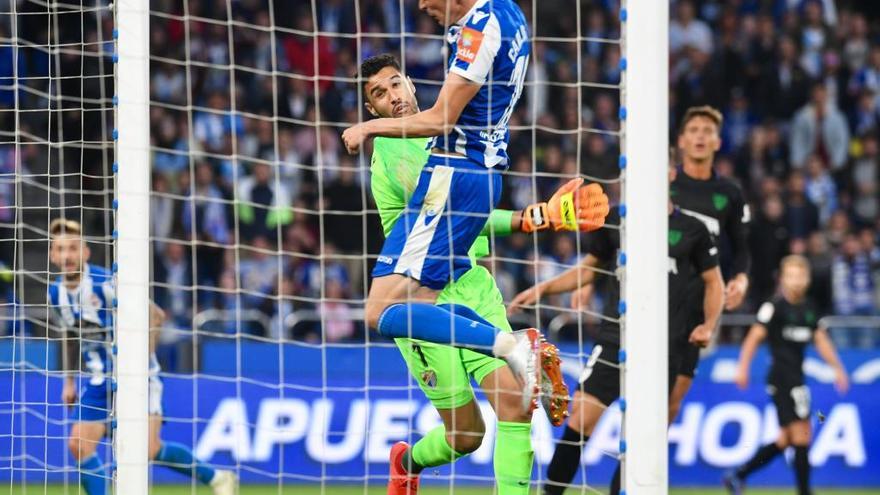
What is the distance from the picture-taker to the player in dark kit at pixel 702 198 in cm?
845

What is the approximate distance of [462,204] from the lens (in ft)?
20.2

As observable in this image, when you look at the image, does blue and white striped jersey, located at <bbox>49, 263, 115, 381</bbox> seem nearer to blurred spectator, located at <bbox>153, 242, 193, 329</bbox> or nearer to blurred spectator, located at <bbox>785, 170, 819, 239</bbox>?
blurred spectator, located at <bbox>153, 242, 193, 329</bbox>

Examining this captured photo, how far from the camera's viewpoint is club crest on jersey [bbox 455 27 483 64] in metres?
5.86

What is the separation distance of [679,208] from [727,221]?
16.9 inches

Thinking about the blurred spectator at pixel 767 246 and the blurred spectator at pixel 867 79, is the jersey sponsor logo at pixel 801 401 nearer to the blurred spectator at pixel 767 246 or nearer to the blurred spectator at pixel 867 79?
the blurred spectator at pixel 767 246

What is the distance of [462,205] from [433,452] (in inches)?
45.1

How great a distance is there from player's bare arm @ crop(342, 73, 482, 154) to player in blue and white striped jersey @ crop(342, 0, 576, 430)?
0.01 metres

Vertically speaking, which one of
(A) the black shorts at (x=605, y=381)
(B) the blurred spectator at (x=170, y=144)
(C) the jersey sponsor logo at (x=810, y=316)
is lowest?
(A) the black shorts at (x=605, y=381)

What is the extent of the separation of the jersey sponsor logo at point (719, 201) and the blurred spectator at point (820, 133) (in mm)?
7736

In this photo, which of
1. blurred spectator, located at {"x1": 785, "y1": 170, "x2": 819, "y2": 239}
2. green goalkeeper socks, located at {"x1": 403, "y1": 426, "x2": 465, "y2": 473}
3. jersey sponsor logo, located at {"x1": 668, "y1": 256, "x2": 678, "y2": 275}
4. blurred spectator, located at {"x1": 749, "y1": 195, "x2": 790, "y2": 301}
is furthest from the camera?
blurred spectator, located at {"x1": 785, "y1": 170, "x2": 819, "y2": 239}

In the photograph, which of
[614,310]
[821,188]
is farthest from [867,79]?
[614,310]

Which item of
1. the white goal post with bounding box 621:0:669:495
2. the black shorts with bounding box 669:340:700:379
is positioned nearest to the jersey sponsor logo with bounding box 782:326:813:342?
the black shorts with bounding box 669:340:700:379

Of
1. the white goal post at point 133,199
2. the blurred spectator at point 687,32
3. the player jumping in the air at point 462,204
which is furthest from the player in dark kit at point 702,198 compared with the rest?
the blurred spectator at point 687,32

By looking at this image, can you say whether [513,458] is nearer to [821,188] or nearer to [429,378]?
[429,378]
